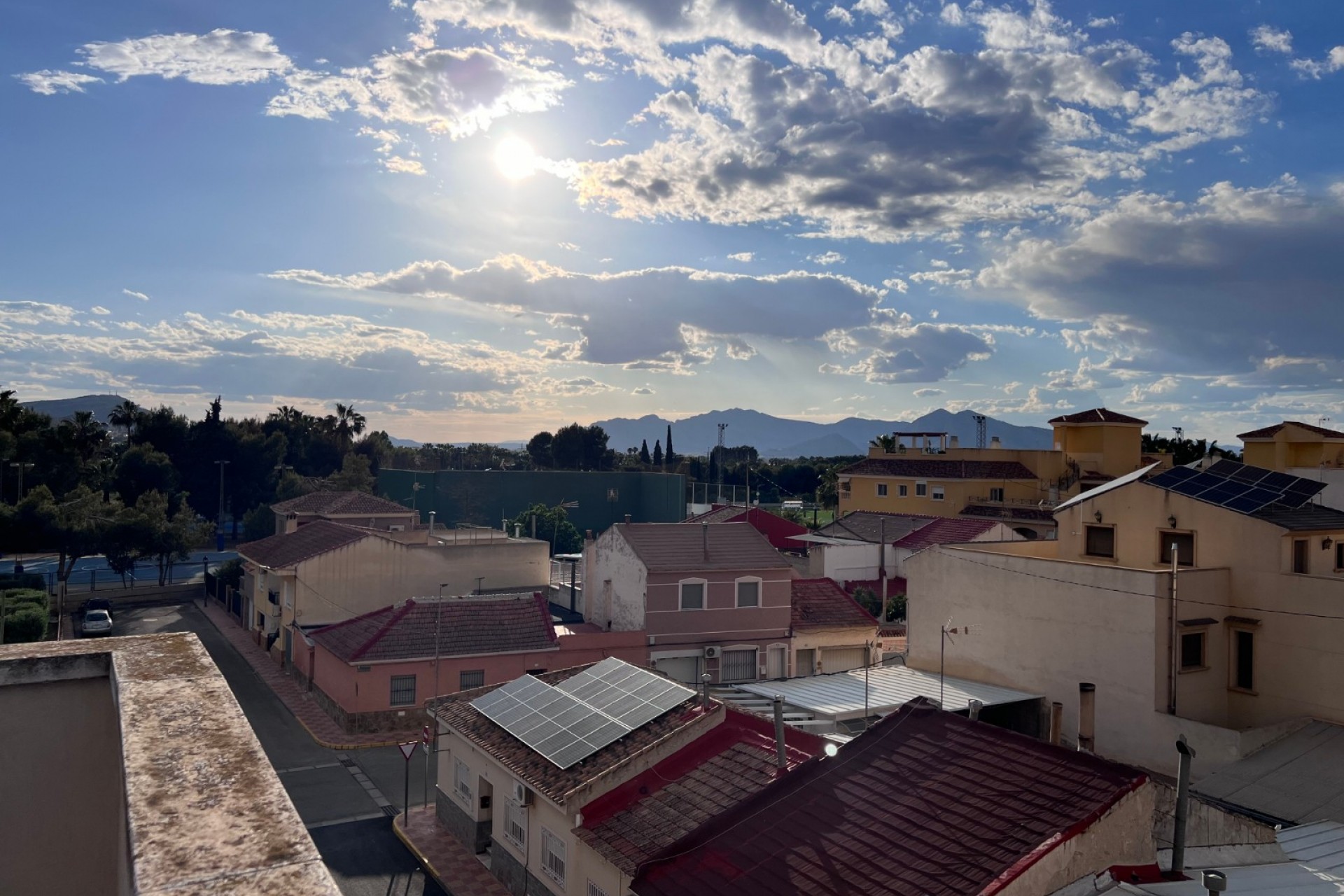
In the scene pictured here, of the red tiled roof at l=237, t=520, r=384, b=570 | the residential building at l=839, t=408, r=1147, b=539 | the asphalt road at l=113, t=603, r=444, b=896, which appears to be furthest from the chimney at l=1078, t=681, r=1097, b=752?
the residential building at l=839, t=408, r=1147, b=539

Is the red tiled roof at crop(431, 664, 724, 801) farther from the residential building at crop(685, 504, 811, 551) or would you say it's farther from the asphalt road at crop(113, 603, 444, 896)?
the residential building at crop(685, 504, 811, 551)

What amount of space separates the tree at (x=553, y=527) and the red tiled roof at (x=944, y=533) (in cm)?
2633

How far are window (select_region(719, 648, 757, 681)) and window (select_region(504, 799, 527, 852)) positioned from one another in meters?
15.9

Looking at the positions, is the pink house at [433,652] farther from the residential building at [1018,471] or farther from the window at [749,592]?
the residential building at [1018,471]

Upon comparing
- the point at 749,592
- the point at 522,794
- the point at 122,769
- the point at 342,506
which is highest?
the point at 122,769

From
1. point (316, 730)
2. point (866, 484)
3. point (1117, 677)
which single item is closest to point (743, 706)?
point (1117, 677)

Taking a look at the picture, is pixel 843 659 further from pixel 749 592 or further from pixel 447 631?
pixel 447 631

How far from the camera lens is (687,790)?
52.5ft

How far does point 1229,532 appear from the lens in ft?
76.1

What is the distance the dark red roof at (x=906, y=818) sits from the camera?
432 inches

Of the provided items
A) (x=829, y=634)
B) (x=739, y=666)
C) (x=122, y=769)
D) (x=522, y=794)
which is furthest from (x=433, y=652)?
(x=122, y=769)

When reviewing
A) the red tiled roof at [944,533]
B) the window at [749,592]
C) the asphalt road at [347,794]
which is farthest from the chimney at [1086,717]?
the red tiled roof at [944,533]

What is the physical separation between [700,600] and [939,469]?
39.8 metres

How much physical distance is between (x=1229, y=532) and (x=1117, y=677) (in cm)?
478
